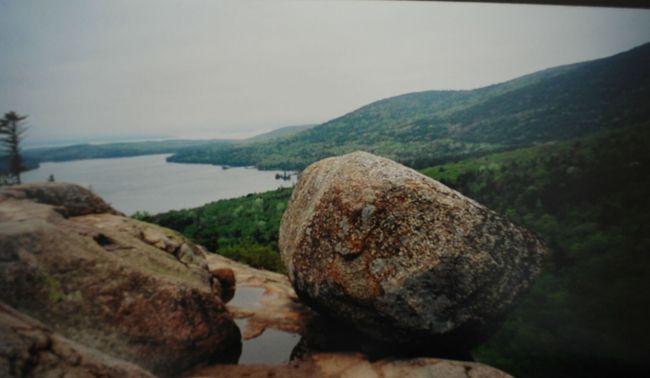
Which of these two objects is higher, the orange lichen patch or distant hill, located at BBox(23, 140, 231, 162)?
distant hill, located at BBox(23, 140, 231, 162)

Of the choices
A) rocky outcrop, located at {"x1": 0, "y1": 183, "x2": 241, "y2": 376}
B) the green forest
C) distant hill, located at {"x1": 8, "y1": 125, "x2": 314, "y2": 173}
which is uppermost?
distant hill, located at {"x1": 8, "y1": 125, "x2": 314, "y2": 173}

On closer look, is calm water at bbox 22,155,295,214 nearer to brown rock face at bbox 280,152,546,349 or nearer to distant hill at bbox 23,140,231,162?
distant hill at bbox 23,140,231,162

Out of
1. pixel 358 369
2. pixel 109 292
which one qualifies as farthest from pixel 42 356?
pixel 358 369

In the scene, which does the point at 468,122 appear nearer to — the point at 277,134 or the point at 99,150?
the point at 277,134

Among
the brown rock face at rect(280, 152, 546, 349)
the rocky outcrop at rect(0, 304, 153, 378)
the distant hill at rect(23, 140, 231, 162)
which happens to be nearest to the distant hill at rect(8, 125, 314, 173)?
the distant hill at rect(23, 140, 231, 162)

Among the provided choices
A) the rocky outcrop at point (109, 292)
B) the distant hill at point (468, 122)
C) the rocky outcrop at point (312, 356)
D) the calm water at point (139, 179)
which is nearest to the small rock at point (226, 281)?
the rocky outcrop at point (312, 356)

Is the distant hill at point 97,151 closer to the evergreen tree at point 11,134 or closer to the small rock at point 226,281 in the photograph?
the evergreen tree at point 11,134

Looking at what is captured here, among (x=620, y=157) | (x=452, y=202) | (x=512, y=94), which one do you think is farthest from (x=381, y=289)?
(x=512, y=94)
